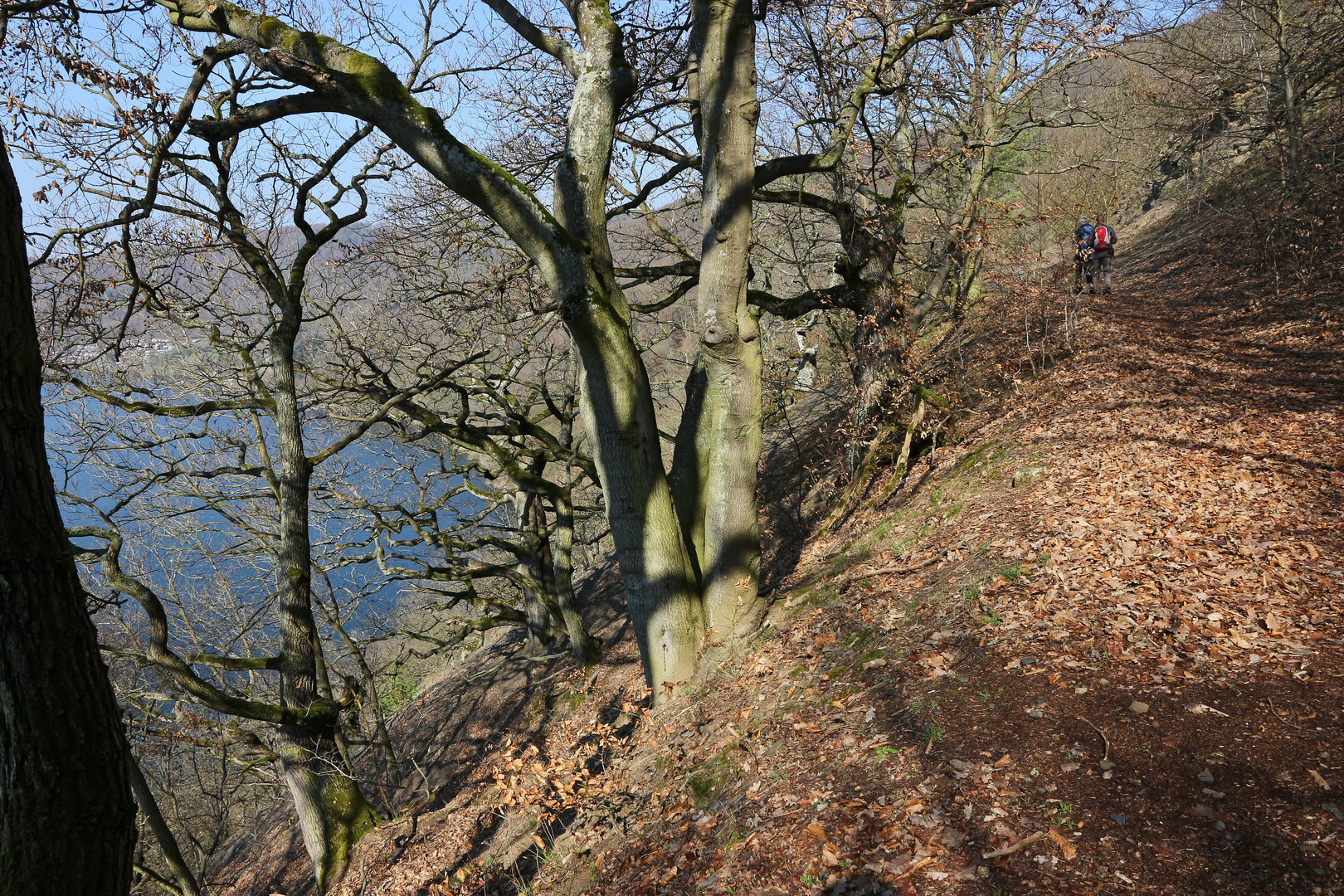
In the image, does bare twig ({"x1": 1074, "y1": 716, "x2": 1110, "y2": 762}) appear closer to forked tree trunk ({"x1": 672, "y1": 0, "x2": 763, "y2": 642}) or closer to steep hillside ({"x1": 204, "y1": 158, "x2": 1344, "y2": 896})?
steep hillside ({"x1": 204, "y1": 158, "x2": 1344, "y2": 896})

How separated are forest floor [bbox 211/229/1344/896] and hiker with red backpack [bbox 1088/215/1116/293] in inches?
200

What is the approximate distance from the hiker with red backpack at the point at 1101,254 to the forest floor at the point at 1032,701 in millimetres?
5078

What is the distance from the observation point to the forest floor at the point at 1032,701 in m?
3.06

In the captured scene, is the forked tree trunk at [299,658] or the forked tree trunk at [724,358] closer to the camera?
the forked tree trunk at [724,358]

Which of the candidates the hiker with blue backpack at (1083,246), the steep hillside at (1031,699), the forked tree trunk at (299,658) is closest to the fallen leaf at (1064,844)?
the steep hillside at (1031,699)

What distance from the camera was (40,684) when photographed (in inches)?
93.0

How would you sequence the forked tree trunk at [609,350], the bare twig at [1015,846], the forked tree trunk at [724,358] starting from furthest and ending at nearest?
the forked tree trunk at [724,358], the forked tree trunk at [609,350], the bare twig at [1015,846]

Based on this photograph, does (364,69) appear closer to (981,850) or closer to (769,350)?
(981,850)

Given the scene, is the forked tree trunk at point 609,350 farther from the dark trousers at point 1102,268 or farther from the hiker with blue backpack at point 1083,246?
the dark trousers at point 1102,268

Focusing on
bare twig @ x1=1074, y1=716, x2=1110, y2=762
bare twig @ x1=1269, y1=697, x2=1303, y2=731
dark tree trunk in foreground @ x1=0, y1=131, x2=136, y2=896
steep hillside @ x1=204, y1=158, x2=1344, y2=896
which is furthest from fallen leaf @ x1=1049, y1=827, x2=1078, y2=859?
dark tree trunk in foreground @ x1=0, y1=131, x2=136, y2=896

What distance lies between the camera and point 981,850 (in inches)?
121

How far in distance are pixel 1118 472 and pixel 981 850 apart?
4.14m

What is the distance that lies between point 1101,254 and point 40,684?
51.4 ft

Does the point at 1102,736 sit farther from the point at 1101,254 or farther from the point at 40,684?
the point at 1101,254
